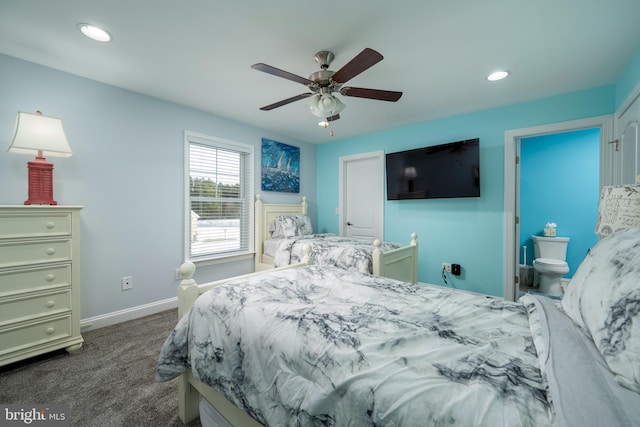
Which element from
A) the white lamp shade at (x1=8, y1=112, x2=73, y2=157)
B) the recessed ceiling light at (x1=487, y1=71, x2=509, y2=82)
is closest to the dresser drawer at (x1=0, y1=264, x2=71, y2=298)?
the white lamp shade at (x1=8, y1=112, x2=73, y2=157)

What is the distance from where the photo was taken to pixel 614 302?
71 centimetres

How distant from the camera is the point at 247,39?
1.89m

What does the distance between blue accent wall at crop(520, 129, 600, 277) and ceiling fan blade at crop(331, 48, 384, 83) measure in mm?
3872

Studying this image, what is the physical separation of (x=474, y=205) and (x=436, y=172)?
24.8 inches

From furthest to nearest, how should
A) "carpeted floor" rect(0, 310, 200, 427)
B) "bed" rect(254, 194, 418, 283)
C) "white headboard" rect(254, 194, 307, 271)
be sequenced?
"white headboard" rect(254, 194, 307, 271) < "bed" rect(254, 194, 418, 283) < "carpeted floor" rect(0, 310, 200, 427)

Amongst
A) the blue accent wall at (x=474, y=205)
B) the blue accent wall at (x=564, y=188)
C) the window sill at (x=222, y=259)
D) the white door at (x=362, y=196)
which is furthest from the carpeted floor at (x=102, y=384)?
the blue accent wall at (x=564, y=188)

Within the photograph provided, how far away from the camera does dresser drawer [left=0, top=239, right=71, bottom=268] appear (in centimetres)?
180

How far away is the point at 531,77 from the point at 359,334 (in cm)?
289

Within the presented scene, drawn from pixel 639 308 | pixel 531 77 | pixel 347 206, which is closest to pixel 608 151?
pixel 531 77

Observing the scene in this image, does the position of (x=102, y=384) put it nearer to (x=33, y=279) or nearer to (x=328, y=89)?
(x=33, y=279)

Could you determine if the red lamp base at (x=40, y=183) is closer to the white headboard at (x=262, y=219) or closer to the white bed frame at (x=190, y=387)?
the white bed frame at (x=190, y=387)

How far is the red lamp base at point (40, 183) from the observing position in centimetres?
199

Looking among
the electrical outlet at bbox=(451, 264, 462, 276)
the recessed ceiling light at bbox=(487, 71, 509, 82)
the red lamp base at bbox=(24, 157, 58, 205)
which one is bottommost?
the electrical outlet at bbox=(451, 264, 462, 276)

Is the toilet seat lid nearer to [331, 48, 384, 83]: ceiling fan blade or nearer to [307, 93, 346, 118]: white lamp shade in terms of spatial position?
[307, 93, 346, 118]: white lamp shade
